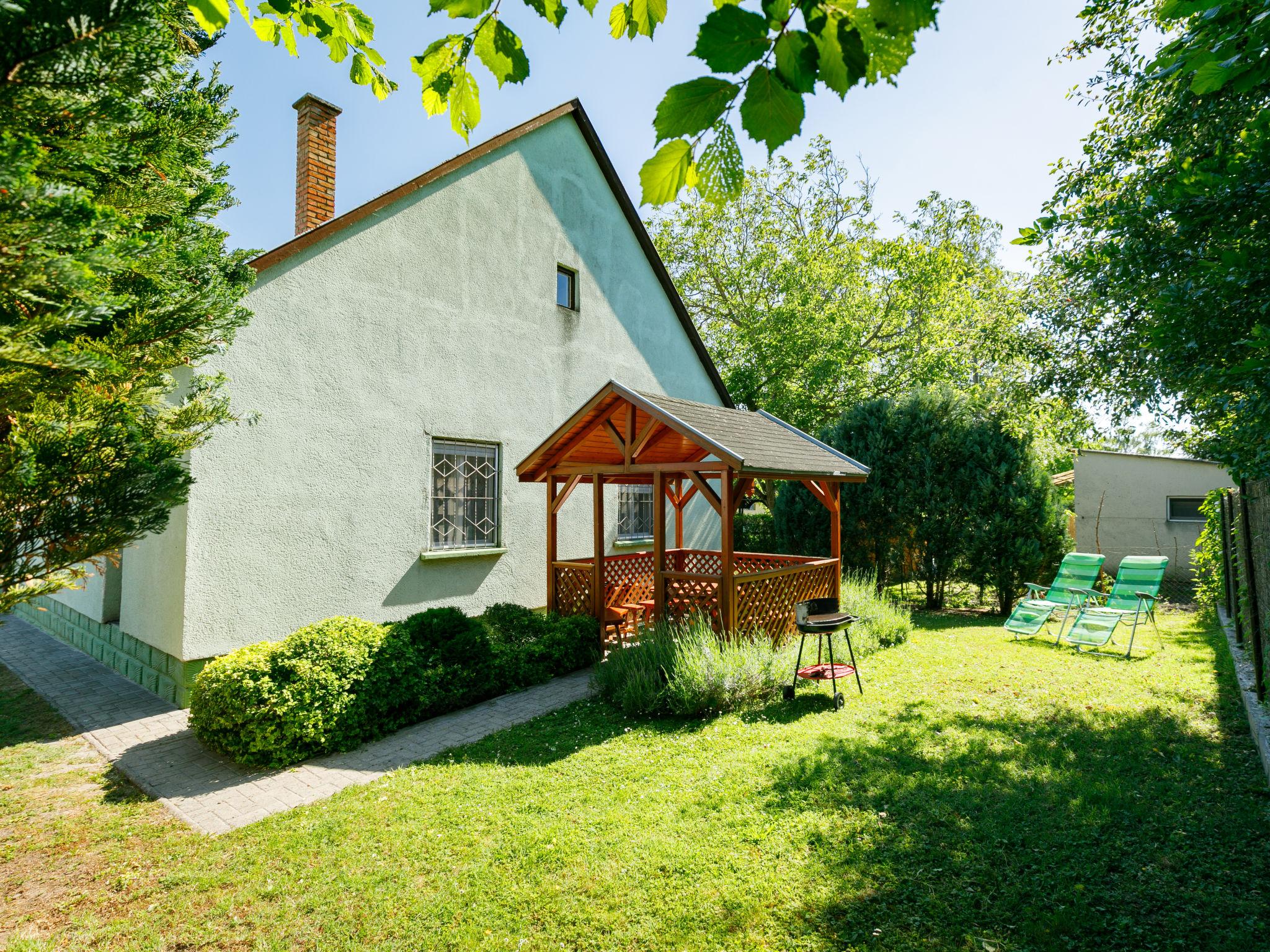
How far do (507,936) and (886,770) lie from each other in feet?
11.5

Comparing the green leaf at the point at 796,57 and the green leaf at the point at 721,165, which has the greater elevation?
the green leaf at the point at 796,57

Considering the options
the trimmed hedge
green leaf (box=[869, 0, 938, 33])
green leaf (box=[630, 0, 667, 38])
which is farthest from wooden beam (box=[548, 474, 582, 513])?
green leaf (box=[869, 0, 938, 33])

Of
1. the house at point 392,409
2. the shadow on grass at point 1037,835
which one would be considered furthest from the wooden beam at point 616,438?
the shadow on grass at point 1037,835

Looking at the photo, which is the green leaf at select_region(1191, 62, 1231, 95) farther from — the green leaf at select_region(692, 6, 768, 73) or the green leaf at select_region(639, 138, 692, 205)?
the green leaf at select_region(639, 138, 692, 205)

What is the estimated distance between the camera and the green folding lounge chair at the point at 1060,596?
10.7 meters

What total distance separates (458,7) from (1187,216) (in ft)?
16.0

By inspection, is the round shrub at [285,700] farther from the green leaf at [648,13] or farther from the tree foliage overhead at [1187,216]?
the tree foliage overhead at [1187,216]

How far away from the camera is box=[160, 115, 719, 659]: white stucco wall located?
7754mm

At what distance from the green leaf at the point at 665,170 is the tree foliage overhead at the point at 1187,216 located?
2.01 m

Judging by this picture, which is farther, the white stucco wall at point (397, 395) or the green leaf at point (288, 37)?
the white stucco wall at point (397, 395)

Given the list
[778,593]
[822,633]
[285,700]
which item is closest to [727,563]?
[822,633]

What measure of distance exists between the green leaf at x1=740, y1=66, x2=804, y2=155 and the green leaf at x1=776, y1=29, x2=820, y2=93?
0.03 metres

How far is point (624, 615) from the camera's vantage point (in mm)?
10094

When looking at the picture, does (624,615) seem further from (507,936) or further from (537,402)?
(507,936)
